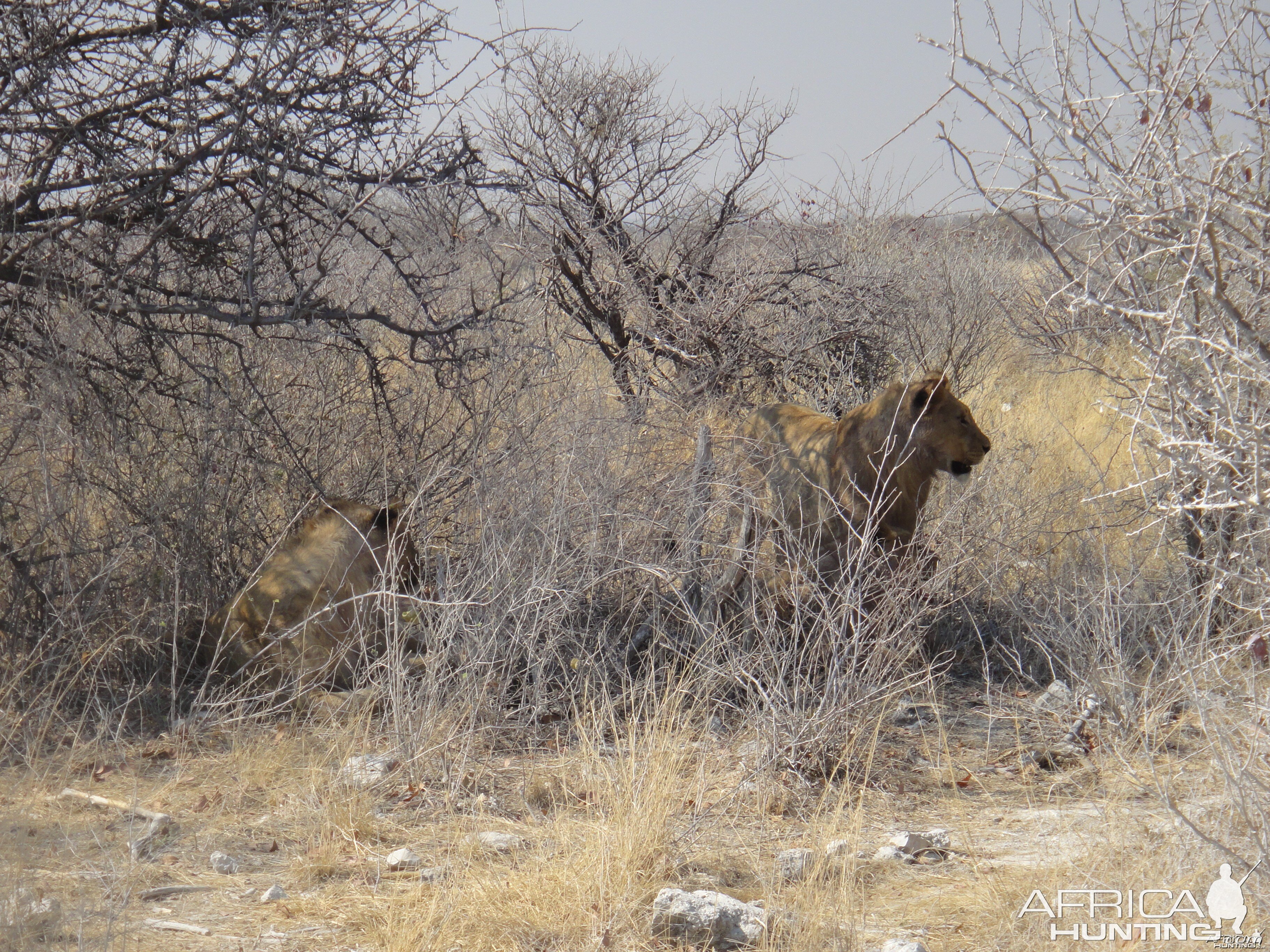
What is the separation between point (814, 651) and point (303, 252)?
380 cm

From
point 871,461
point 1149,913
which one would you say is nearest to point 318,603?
point 871,461

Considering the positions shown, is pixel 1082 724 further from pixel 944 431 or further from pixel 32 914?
pixel 32 914

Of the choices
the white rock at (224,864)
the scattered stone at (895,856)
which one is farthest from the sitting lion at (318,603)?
the scattered stone at (895,856)

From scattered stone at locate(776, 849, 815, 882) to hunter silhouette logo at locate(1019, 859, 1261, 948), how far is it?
0.74 m

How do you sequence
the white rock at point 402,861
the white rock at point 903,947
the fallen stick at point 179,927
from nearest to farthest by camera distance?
the white rock at point 903,947 < the fallen stick at point 179,927 < the white rock at point 402,861

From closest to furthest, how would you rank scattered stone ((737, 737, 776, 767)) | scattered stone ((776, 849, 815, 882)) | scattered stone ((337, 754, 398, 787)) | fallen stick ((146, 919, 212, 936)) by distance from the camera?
fallen stick ((146, 919, 212, 936)), scattered stone ((776, 849, 815, 882)), scattered stone ((337, 754, 398, 787)), scattered stone ((737, 737, 776, 767))

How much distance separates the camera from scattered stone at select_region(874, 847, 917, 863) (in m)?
4.45

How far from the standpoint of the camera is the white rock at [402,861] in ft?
14.1

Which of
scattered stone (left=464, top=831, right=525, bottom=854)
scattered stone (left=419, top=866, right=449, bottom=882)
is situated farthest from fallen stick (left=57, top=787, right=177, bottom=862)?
scattered stone (left=464, top=831, right=525, bottom=854)

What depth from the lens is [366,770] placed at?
16.3 feet

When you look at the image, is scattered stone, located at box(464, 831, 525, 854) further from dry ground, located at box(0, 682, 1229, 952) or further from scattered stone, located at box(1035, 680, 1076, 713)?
scattered stone, located at box(1035, 680, 1076, 713)

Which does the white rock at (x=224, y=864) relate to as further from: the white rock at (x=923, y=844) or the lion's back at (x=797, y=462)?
the lion's back at (x=797, y=462)

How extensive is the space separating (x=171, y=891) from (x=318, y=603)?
2.12 meters

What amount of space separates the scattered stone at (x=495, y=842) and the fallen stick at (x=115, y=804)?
1275 mm
